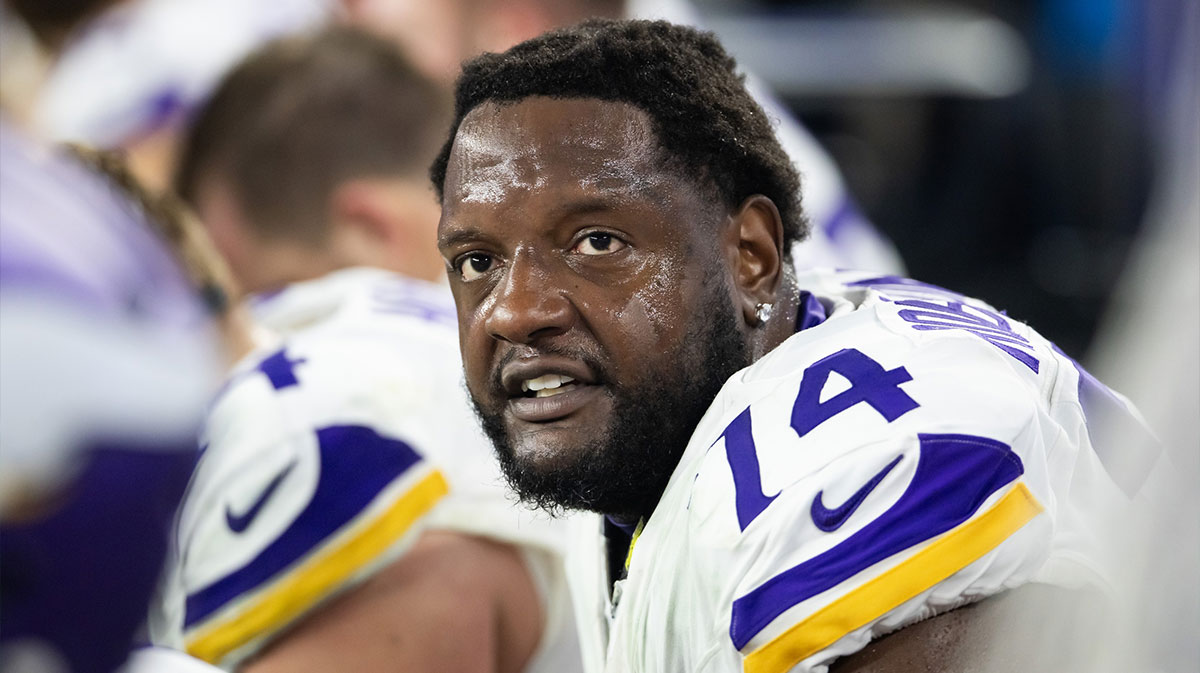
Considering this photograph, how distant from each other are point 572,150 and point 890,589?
2.16 feet

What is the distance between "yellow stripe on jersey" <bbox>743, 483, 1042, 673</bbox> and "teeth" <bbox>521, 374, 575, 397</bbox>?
1.51ft

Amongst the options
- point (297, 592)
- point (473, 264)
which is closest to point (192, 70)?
point (297, 592)

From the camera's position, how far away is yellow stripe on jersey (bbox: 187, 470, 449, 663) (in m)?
A: 2.33

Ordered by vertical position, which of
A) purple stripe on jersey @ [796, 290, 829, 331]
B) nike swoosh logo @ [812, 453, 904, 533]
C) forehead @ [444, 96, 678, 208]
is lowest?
nike swoosh logo @ [812, 453, 904, 533]

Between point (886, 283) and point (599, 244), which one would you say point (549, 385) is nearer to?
point (599, 244)

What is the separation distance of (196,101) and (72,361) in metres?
3.13

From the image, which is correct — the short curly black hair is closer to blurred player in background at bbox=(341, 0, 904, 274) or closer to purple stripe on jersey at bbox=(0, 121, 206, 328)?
purple stripe on jersey at bbox=(0, 121, 206, 328)

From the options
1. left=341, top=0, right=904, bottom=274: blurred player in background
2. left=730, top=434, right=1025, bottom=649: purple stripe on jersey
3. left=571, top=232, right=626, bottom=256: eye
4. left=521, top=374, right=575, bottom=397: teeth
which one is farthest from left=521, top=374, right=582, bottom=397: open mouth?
left=341, top=0, right=904, bottom=274: blurred player in background

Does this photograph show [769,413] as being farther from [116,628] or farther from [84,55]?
[84,55]

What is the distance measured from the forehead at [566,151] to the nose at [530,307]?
10cm

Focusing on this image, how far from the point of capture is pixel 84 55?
4371 millimetres

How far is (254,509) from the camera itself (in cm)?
236

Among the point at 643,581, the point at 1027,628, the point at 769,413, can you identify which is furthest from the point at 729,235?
the point at 1027,628

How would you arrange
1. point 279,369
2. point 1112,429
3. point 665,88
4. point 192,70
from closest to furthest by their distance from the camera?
point 1112,429
point 665,88
point 279,369
point 192,70
